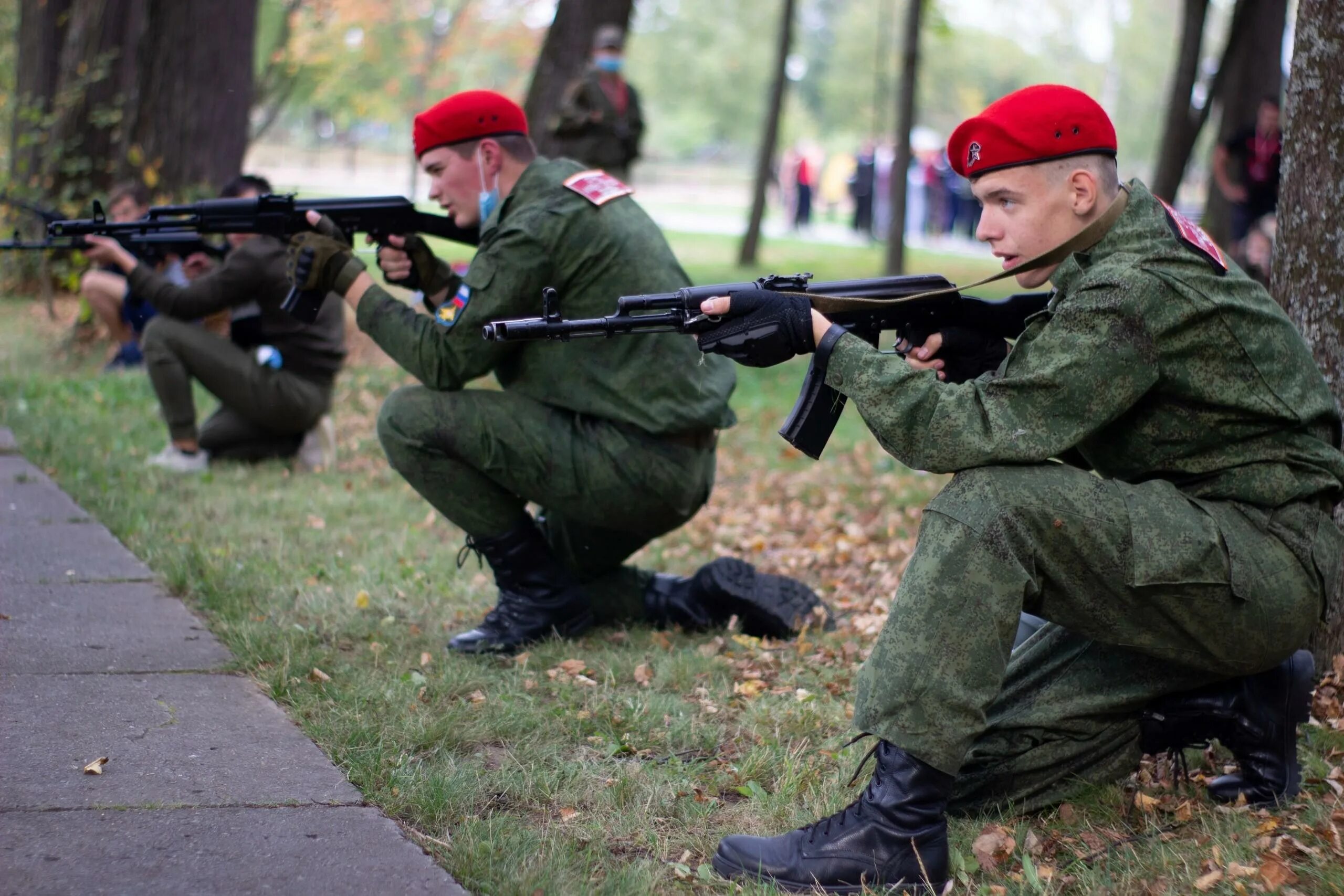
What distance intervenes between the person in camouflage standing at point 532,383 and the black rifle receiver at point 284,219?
1.35 ft

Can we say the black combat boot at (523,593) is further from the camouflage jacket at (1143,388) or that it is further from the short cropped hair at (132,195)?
the short cropped hair at (132,195)

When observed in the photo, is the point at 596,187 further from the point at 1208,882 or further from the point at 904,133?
the point at 904,133

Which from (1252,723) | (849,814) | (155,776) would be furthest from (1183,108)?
(155,776)

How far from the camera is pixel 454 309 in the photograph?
425 cm

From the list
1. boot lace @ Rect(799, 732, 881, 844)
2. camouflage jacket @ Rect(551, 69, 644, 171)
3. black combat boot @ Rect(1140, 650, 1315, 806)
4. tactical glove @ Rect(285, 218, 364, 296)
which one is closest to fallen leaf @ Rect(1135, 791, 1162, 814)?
black combat boot @ Rect(1140, 650, 1315, 806)

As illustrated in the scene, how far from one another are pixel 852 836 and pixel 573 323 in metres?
1.33

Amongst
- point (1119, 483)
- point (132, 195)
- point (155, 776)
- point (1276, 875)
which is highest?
point (132, 195)

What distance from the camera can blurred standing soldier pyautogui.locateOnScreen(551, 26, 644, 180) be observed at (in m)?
10.9

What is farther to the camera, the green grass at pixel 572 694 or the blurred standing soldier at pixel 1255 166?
the blurred standing soldier at pixel 1255 166

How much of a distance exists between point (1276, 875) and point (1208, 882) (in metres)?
0.13

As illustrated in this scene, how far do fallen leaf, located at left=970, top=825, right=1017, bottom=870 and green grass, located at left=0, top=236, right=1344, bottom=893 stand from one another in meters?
0.03

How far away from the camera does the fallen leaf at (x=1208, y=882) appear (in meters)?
2.75

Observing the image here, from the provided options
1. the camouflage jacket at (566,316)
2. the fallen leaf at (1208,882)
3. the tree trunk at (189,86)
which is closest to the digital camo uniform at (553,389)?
the camouflage jacket at (566,316)

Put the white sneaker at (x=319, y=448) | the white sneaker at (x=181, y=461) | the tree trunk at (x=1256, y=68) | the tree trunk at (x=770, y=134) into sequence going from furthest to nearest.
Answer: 1. the tree trunk at (x=770, y=134)
2. the tree trunk at (x=1256, y=68)
3. the white sneaker at (x=319, y=448)
4. the white sneaker at (x=181, y=461)
